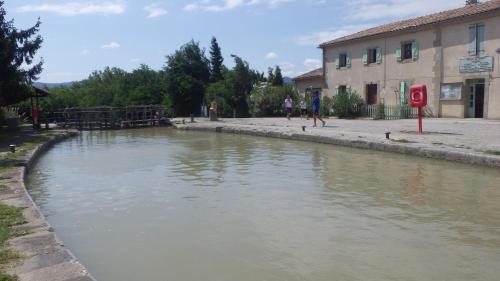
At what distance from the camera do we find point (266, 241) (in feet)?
20.0

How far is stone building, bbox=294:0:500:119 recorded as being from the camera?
2408 cm

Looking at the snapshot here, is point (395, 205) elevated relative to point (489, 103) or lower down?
lower down

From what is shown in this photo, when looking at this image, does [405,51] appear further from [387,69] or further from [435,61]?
[435,61]

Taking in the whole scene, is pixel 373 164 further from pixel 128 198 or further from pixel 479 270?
pixel 479 270

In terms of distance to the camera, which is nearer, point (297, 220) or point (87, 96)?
point (297, 220)

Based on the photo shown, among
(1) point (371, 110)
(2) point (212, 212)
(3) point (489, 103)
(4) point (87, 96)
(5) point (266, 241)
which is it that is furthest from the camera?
(4) point (87, 96)

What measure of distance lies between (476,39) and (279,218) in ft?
69.9

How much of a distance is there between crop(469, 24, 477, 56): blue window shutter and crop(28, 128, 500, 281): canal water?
1422cm

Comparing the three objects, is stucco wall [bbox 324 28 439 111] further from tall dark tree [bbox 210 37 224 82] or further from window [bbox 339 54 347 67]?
tall dark tree [bbox 210 37 224 82]

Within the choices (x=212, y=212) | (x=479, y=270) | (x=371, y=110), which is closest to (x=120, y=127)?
(x=371, y=110)

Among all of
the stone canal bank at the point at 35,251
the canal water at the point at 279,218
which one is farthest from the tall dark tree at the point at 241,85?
the stone canal bank at the point at 35,251

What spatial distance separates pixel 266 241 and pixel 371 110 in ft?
82.0

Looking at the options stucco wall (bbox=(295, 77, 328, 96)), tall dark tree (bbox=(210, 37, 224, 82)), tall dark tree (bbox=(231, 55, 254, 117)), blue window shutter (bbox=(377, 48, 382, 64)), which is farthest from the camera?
tall dark tree (bbox=(210, 37, 224, 82))

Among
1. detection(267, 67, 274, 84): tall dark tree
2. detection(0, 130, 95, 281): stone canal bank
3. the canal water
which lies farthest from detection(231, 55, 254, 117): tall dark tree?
detection(0, 130, 95, 281): stone canal bank
